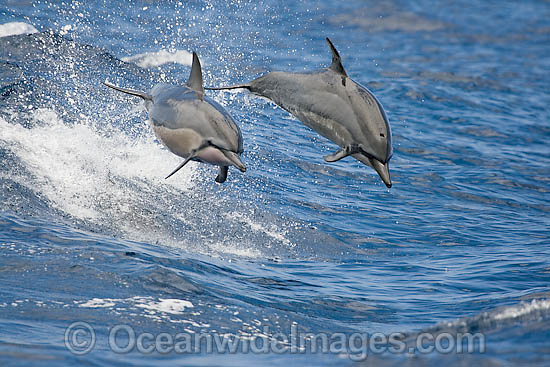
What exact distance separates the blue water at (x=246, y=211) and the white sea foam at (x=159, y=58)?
0.16 metres

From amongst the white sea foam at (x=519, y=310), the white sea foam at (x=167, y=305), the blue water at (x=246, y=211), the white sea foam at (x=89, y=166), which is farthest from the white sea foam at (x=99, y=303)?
the white sea foam at (x=519, y=310)

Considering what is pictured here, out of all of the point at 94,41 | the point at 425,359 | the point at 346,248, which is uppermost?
the point at 94,41

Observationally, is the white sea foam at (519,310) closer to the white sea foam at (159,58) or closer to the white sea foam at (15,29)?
the white sea foam at (159,58)

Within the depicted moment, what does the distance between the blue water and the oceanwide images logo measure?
9cm

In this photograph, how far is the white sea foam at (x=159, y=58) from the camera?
17688 millimetres

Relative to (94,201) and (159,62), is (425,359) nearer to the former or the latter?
(94,201)

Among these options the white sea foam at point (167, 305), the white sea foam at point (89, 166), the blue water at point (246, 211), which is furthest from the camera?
the white sea foam at point (89, 166)

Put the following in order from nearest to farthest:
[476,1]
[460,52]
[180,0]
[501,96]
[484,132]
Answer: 1. [484,132]
2. [501,96]
3. [180,0]
4. [460,52]
5. [476,1]

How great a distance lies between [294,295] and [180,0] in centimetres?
1659

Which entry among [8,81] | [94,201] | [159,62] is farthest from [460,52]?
[94,201]

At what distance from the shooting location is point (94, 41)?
705 inches

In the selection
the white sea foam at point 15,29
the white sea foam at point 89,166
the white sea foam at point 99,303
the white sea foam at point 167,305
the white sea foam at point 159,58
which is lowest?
the white sea foam at point 167,305

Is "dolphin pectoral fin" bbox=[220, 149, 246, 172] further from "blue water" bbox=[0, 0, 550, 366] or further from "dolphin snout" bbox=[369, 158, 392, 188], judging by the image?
"blue water" bbox=[0, 0, 550, 366]

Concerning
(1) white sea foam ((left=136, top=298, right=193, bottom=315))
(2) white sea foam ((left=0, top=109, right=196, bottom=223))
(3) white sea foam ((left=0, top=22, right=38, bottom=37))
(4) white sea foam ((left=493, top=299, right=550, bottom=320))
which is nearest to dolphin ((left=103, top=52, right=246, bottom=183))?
(1) white sea foam ((left=136, top=298, right=193, bottom=315))
